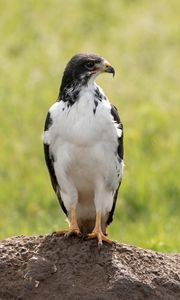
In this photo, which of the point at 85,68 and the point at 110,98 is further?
the point at 110,98

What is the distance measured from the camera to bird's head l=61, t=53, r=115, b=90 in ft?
23.6

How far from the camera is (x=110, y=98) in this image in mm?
14961

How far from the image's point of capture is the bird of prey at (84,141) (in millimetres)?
7027

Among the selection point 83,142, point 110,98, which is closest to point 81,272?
point 83,142

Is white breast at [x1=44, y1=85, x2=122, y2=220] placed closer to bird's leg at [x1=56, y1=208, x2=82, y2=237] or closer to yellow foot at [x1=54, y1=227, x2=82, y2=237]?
bird's leg at [x1=56, y1=208, x2=82, y2=237]

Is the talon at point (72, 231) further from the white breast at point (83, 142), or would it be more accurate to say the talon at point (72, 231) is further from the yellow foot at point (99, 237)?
the white breast at point (83, 142)

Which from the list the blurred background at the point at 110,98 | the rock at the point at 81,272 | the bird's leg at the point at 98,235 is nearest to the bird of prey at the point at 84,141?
the bird's leg at the point at 98,235

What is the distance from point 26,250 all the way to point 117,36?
36.9ft

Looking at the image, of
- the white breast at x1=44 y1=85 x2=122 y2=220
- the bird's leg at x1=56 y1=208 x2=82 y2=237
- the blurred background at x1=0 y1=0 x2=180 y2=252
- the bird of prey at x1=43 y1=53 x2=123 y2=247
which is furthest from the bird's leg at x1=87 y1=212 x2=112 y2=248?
the blurred background at x1=0 y1=0 x2=180 y2=252

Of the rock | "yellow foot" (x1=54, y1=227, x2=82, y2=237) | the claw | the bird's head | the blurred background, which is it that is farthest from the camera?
the blurred background

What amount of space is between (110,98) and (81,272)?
8.51 m

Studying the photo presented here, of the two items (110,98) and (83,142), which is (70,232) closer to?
(83,142)

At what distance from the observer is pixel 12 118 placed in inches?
574

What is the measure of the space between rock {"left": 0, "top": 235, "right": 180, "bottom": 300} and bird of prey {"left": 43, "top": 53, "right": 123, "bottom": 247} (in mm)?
185
